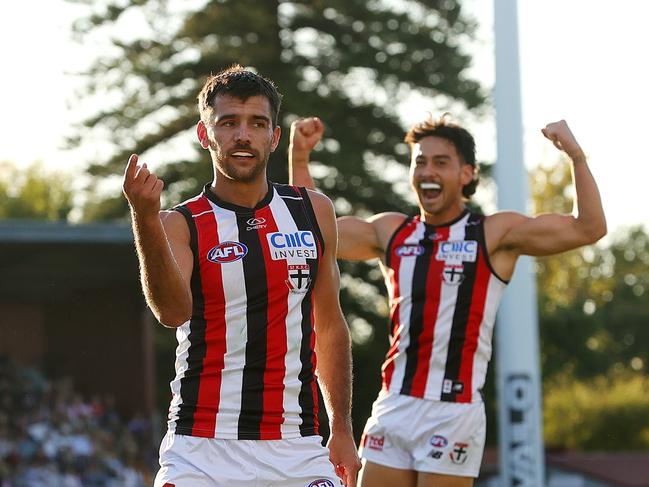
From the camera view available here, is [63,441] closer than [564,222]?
No

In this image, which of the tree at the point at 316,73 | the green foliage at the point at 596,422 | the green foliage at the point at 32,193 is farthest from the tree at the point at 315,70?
the green foliage at the point at 32,193

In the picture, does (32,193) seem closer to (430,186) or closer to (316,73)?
A: (316,73)

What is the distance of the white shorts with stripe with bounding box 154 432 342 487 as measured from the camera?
4.91 metres

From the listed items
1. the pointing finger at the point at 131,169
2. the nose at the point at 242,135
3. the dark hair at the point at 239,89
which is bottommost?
the pointing finger at the point at 131,169

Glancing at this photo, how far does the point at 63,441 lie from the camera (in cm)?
2083

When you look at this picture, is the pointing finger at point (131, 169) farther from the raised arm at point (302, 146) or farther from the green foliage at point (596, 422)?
the green foliage at point (596, 422)

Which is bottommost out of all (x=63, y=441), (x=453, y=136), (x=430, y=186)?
(x=63, y=441)

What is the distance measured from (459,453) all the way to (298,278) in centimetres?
238

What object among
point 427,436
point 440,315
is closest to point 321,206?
point 440,315

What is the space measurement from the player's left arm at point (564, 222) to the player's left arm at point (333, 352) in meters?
1.65

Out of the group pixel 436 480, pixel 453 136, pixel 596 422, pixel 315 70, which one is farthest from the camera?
pixel 596 422

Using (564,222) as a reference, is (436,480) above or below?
below

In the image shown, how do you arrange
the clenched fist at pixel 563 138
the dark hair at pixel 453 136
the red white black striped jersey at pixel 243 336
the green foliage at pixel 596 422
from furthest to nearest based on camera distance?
the green foliage at pixel 596 422 < the dark hair at pixel 453 136 < the clenched fist at pixel 563 138 < the red white black striped jersey at pixel 243 336

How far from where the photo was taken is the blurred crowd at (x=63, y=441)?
65.4ft
